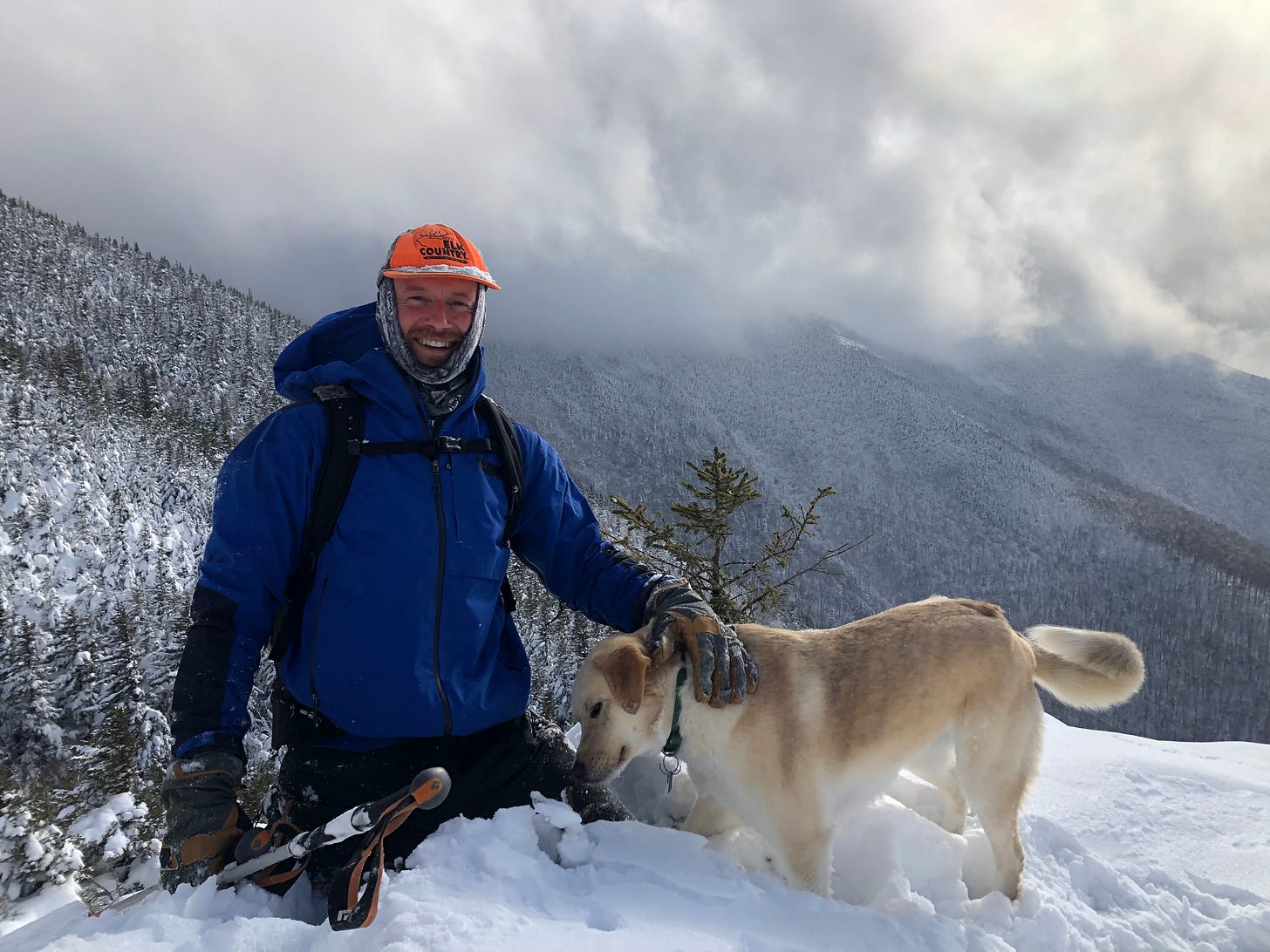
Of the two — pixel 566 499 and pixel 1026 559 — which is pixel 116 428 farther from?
pixel 1026 559

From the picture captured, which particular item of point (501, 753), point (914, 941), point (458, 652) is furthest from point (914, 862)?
point (458, 652)

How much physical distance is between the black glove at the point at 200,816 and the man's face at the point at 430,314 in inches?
88.9

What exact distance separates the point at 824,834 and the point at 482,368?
338cm

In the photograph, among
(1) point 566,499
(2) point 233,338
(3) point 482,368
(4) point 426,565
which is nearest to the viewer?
(4) point 426,565

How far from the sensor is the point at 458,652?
353cm

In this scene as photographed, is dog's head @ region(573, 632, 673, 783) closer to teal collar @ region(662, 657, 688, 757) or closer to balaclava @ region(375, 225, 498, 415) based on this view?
teal collar @ region(662, 657, 688, 757)

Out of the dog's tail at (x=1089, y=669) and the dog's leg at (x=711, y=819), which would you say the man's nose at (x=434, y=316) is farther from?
the dog's tail at (x=1089, y=669)

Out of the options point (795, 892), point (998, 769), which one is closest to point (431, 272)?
point (795, 892)

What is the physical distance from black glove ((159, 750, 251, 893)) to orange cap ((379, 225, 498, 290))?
8.61 feet

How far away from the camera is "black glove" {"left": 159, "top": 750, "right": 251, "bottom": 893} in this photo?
8.81 ft

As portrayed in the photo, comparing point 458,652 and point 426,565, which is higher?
point 426,565

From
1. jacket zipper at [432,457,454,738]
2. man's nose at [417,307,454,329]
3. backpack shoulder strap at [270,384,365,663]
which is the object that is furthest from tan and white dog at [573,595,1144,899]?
man's nose at [417,307,454,329]

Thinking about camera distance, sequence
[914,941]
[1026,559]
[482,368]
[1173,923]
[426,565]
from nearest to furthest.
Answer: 1. [914,941]
2. [426,565]
3. [1173,923]
4. [482,368]
5. [1026,559]

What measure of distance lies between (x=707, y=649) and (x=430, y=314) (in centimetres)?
251
